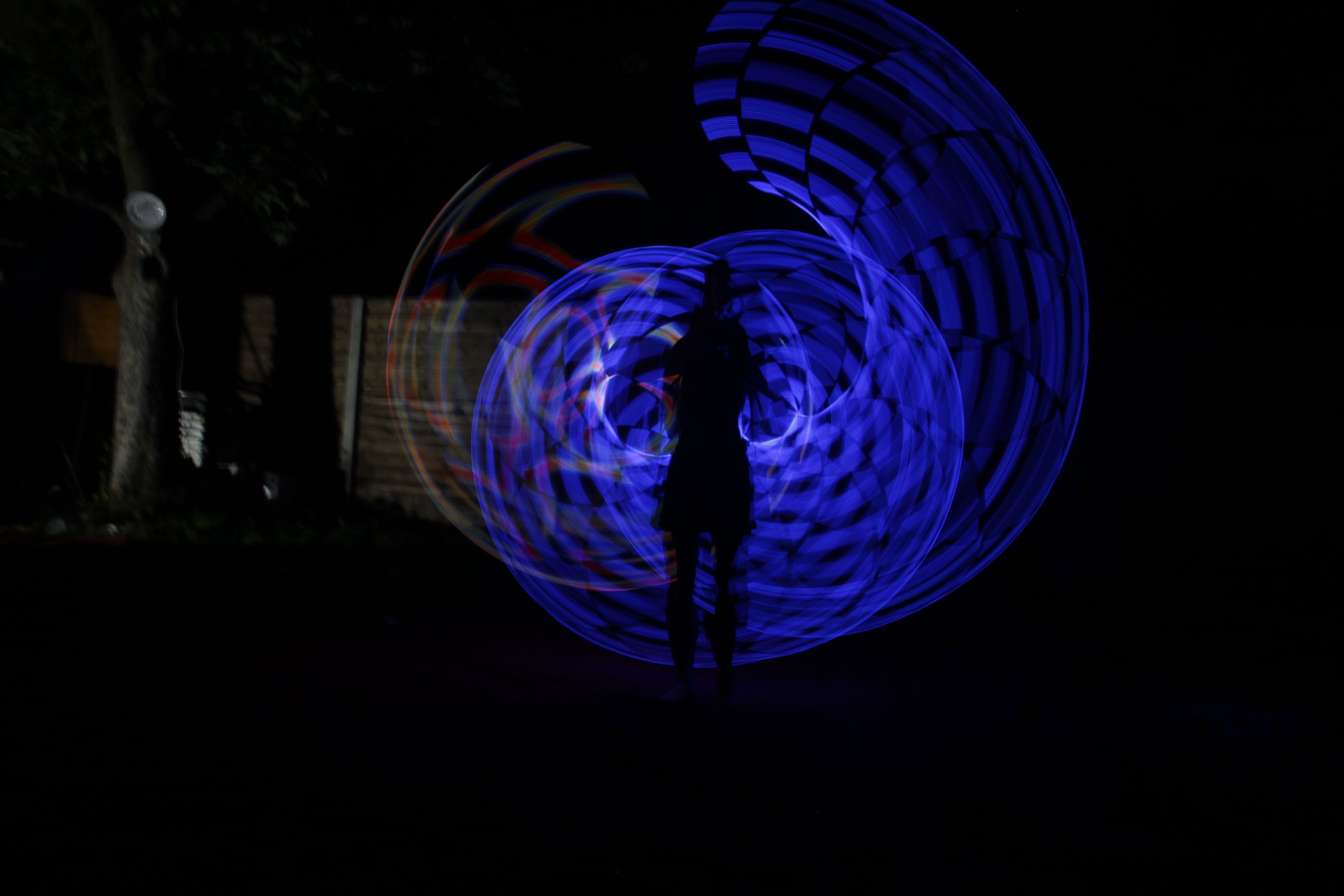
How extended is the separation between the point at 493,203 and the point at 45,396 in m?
4.99

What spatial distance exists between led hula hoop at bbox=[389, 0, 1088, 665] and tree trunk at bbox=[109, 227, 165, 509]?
11.0 feet

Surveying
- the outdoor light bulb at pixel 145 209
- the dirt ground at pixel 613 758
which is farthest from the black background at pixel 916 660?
the outdoor light bulb at pixel 145 209

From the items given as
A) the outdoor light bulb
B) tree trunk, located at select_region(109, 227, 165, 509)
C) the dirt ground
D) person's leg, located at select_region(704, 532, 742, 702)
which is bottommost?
the dirt ground

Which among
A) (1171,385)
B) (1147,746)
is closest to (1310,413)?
(1171,385)

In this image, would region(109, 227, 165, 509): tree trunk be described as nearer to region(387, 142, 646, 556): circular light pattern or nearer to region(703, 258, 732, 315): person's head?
region(387, 142, 646, 556): circular light pattern

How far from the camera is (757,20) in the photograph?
6715mm

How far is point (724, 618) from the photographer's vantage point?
4402mm

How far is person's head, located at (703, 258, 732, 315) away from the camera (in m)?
4.49

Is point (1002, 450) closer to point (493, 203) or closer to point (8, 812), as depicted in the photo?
point (8, 812)

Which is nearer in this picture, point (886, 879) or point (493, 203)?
point (886, 879)

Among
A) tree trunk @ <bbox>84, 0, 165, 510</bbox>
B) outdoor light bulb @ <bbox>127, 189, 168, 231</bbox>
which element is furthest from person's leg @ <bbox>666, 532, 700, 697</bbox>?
outdoor light bulb @ <bbox>127, 189, 168, 231</bbox>

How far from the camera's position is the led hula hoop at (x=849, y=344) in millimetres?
6121

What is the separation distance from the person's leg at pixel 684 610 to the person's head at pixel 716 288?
0.95 meters

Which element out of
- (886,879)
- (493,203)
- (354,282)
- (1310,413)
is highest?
(493,203)
